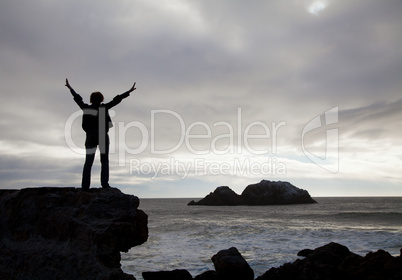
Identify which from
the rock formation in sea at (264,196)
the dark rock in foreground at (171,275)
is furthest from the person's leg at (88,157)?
the rock formation in sea at (264,196)

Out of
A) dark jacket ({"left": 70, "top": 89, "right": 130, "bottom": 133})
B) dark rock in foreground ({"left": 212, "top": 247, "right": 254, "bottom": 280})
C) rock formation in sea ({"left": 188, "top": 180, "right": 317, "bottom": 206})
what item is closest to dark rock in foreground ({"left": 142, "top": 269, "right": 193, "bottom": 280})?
dark rock in foreground ({"left": 212, "top": 247, "right": 254, "bottom": 280})

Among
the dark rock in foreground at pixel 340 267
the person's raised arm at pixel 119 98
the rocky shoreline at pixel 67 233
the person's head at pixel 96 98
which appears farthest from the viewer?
the dark rock in foreground at pixel 340 267

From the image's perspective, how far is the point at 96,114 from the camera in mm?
6488

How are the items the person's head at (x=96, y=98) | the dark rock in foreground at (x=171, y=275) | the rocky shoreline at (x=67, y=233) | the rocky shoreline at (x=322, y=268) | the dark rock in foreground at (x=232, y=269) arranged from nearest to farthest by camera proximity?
1. the rocky shoreline at (x=67, y=233)
2. the person's head at (x=96, y=98)
3. the rocky shoreline at (x=322, y=268)
4. the dark rock in foreground at (x=171, y=275)
5. the dark rock in foreground at (x=232, y=269)

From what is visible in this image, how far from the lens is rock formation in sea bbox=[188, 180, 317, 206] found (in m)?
107

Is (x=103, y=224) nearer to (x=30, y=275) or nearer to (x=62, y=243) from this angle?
(x=62, y=243)

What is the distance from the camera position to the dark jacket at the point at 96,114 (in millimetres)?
6449

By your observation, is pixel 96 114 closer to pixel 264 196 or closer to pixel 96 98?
pixel 96 98

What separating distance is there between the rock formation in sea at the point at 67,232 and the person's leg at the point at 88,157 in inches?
8.8

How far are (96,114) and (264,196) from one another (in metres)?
106

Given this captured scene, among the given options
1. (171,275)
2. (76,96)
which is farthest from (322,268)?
(76,96)

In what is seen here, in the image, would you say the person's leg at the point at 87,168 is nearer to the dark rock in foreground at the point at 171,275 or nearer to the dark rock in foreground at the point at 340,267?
the dark rock in foreground at the point at 171,275

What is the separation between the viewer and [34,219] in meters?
6.12

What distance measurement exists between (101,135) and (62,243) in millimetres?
2213
